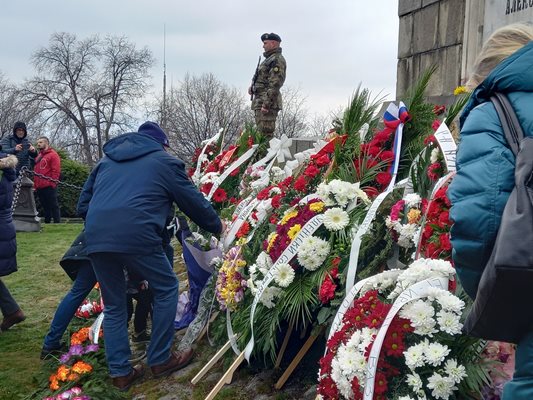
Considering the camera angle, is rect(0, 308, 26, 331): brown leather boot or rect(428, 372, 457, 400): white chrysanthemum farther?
rect(0, 308, 26, 331): brown leather boot

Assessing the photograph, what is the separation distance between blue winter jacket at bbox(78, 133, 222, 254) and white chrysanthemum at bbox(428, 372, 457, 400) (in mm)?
2112

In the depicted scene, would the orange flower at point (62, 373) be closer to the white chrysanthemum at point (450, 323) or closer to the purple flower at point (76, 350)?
the purple flower at point (76, 350)

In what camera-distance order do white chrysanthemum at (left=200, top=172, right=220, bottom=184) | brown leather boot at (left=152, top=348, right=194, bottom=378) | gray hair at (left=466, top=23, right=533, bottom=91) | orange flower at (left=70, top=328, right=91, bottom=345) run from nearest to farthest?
gray hair at (left=466, top=23, right=533, bottom=91) → brown leather boot at (left=152, top=348, right=194, bottom=378) → orange flower at (left=70, top=328, right=91, bottom=345) → white chrysanthemum at (left=200, top=172, right=220, bottom=184)

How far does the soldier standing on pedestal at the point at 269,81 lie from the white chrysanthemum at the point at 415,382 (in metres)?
6.35

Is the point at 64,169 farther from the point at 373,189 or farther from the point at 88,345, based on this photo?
the point at 373,189

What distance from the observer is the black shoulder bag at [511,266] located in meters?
1.35

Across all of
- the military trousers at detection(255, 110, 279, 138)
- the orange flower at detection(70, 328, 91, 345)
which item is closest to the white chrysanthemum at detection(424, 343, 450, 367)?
the orange flower at detection(70, 328, 91, 345)

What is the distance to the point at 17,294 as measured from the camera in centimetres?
650

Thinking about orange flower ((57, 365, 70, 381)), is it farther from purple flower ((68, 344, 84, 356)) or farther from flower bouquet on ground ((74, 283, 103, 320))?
flower bouquet on ground ((74, 283, 103, 320))

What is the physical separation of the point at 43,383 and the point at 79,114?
35.7 metres

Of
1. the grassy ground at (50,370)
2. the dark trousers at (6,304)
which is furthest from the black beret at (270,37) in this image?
the dark trousers at (6,304)

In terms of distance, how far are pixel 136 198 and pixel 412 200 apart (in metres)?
1.70

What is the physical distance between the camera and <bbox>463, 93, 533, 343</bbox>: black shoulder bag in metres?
1.35

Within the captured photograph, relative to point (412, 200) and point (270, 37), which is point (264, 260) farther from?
point (270, 37)
